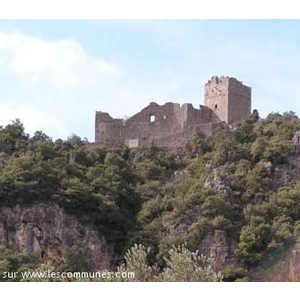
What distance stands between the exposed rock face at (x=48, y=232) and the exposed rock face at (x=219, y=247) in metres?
3.52

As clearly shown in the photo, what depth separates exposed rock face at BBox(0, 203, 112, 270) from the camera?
3616 cm

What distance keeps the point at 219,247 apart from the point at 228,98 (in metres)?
13.7

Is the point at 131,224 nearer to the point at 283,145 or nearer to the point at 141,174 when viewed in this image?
the point at 141,174

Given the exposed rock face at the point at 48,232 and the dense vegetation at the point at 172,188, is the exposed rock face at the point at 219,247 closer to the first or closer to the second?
the dense vegetation at the point at 172,188

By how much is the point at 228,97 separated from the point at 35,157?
11755mm

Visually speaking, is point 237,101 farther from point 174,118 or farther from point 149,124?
point 149,124

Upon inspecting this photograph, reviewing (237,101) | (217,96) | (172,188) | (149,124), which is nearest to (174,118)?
(149,124)

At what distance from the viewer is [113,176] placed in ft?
135

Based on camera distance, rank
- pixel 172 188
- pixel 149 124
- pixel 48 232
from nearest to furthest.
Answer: pixel 48 232, pixel 172 188, pixel 149 124

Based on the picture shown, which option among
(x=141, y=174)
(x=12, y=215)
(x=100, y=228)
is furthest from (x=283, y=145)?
(x=12, y=215)

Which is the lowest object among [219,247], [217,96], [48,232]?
[219,247]

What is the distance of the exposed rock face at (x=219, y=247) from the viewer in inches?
1389

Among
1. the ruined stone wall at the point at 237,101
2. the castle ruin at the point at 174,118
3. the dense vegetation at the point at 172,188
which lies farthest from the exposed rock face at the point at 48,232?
the ruined stone wall at the point at 237,101

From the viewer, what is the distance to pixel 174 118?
4819 centimetres
